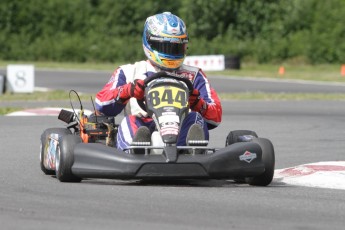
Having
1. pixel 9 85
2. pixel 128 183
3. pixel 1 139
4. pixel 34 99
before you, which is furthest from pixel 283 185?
pixel 9 85

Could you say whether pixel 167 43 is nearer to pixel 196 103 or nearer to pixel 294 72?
pixel 196 103

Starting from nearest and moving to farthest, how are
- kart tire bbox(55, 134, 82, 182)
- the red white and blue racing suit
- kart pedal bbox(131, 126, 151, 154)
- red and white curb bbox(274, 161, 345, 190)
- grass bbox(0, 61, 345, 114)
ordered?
1. kart pedal bbox(131, 126, 151, 154)
2. kart tire bbox(55, 134, 82, 182)
3. red and white curb bbox(274, 161, 345, 190)
4. the red white and blue racing suit
5. grass bbox(0, 61, 345, 114)

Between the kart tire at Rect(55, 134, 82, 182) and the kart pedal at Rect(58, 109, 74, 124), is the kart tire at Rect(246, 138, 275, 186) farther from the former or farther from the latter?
the kart pedal at Rect(58, 109, 74, 124)

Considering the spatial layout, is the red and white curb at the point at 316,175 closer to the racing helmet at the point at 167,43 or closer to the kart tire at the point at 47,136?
the racing helmet at the point at 167,43

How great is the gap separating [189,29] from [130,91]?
32683mm

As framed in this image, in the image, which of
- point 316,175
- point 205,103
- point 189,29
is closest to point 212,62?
point 189,29

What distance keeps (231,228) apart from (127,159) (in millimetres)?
2276

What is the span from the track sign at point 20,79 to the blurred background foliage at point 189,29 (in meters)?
15.9

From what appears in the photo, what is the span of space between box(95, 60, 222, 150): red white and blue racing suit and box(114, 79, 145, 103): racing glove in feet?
0.10

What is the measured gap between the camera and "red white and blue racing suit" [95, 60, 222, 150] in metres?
9.06

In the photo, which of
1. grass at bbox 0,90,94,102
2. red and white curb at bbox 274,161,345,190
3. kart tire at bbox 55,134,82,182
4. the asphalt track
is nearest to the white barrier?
grass at bbox 0,90,94,102

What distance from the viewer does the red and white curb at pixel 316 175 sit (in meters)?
8.86

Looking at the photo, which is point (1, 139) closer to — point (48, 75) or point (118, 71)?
point (118, 71)

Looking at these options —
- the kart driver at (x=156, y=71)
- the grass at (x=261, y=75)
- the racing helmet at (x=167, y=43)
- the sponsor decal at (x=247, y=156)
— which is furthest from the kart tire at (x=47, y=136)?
the grass at (x=261, y=75)
